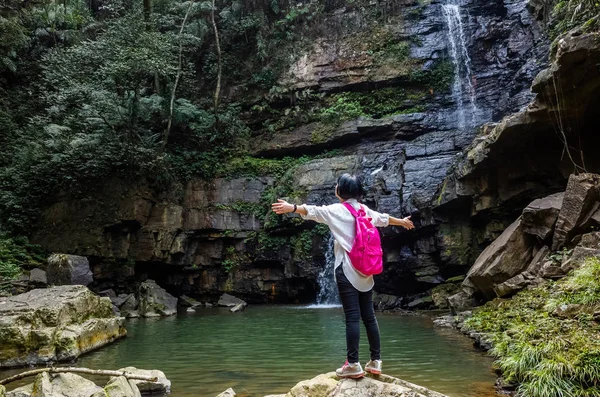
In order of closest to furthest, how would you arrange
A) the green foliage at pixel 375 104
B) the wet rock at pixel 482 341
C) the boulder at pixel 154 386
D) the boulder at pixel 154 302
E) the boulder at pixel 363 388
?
the boulder at pixel 363 388 → the boulder at pixel 154 386 → the wet rock at pixel 482 341 → the boulder at pixel 154 302 → the green foliage at pixel 375 104

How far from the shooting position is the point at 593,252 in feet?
27.0

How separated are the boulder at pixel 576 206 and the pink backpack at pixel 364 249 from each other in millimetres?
7640

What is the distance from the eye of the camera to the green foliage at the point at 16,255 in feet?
45.5

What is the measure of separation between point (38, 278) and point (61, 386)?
10227 millimetres

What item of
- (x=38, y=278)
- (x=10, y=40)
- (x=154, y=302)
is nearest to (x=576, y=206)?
(x=154, y=302)

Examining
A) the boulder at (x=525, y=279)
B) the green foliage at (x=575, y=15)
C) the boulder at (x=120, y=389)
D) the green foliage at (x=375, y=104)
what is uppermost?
the green foliage at (x=375, y=104)

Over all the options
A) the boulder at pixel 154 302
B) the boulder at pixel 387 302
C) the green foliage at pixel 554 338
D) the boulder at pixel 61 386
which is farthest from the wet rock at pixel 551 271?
the boulder at pixel 154 302

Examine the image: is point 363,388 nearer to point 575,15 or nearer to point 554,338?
point 554,338

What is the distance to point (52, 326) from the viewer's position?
8281 millimetres

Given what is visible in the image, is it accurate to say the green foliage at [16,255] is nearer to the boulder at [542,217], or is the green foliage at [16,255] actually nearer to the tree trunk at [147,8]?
the tree trunk at [147,8]

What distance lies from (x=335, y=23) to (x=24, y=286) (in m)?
19.1

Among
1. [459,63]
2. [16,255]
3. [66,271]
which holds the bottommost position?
[66,271]

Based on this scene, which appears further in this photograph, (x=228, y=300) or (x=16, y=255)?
(x=228, y=300)

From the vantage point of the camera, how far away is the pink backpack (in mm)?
3799
